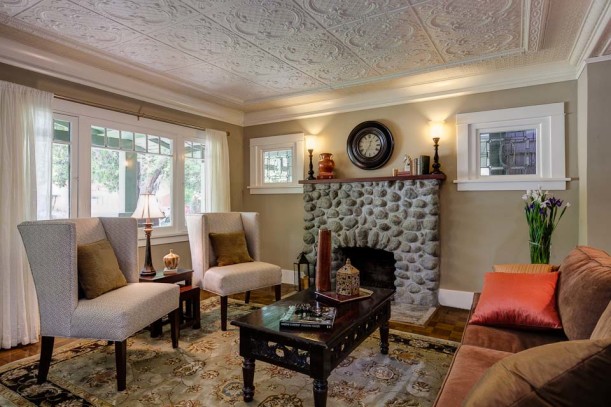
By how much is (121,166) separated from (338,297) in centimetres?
277

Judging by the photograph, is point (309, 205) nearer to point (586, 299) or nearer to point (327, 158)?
point (327, 158)

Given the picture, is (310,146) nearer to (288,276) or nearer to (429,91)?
(429,91)

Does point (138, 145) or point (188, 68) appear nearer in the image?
point (188, 68)

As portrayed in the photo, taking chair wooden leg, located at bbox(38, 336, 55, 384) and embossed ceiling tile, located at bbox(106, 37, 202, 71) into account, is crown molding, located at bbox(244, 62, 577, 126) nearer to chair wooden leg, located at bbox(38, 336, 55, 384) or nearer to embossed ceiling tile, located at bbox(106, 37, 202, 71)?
embossed ceiling tile, located at bbox(106, 37, 202, 71)

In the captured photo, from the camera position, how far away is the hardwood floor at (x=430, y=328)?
8.71 ft

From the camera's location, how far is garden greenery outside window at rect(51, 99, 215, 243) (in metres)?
3.30

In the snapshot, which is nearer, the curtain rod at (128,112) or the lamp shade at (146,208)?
the lamp shade at (146,208)

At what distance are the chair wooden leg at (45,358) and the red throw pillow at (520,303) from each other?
Answer: 8.44 ft

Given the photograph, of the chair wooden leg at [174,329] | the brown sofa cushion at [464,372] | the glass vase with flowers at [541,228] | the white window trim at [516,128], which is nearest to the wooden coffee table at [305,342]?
the brown sofa cushion at [464,372]

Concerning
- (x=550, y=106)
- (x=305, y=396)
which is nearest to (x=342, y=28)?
(x=550, y=106)

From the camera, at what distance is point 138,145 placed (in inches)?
155

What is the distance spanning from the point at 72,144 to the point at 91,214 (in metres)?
0.68

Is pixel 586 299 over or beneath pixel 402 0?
beneath

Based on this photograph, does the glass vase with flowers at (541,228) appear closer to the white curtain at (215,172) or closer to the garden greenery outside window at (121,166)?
the white curtain at (215,172)
